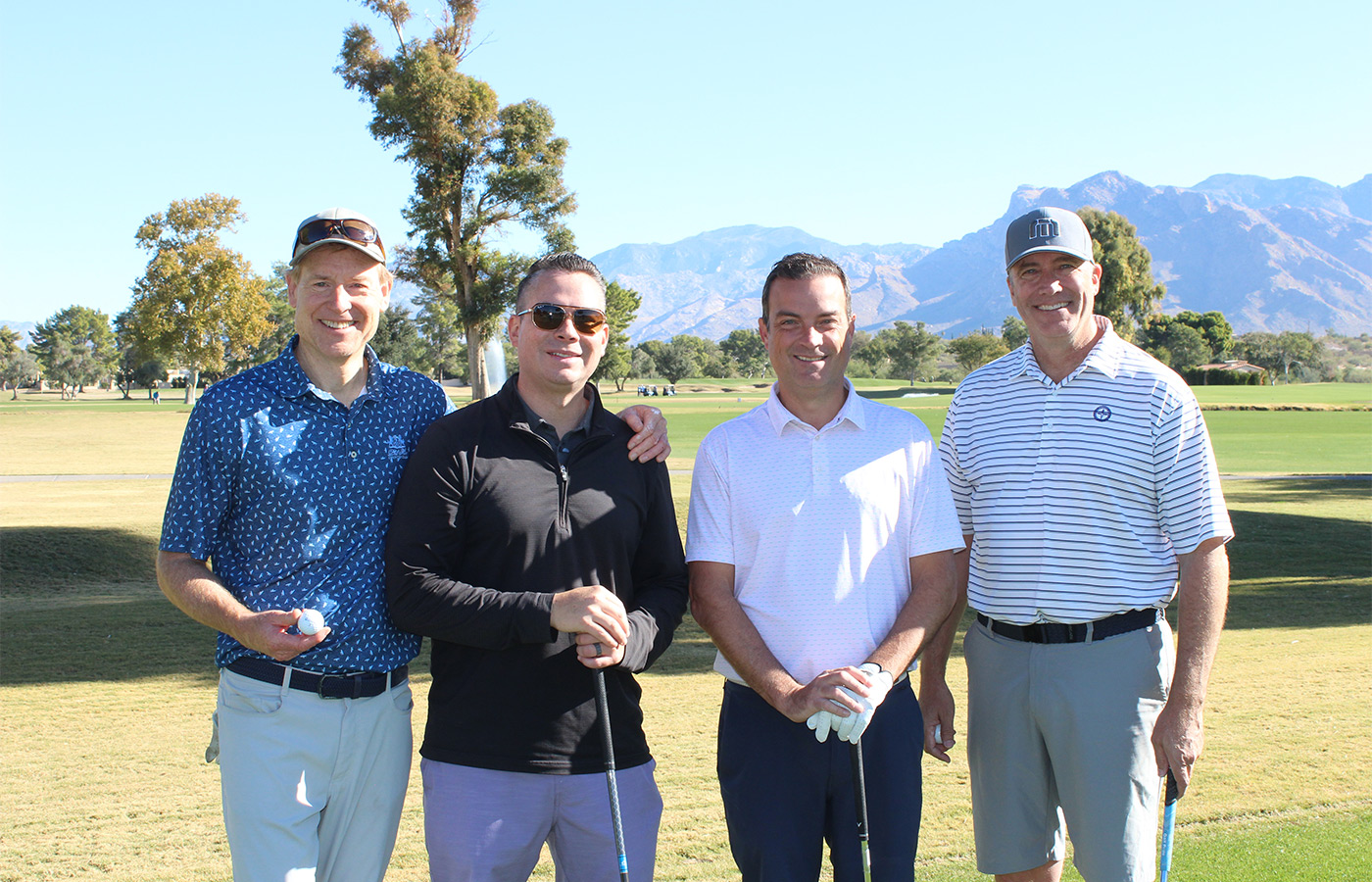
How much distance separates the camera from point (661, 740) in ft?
23.4

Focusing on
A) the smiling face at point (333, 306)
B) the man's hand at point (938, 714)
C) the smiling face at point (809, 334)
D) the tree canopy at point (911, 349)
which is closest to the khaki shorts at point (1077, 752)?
the man's hand at point (938, 714)

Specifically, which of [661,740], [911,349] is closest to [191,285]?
[661,740]

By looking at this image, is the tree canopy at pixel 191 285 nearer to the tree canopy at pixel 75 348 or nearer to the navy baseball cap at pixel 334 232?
the navy baseball cap at pixel 334 232

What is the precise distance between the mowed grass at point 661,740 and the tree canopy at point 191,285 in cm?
3723

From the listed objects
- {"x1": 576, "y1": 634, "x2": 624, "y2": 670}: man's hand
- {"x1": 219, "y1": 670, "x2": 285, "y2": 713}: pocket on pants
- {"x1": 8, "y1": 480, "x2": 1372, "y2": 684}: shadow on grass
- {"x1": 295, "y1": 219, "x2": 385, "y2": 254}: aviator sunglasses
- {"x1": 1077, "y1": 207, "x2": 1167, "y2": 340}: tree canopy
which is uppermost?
{"x1": 1077, "y1": 207, "x2": 1167, "y2": 340}: tree canopy

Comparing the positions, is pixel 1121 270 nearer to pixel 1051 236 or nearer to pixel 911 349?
pixel 911 349

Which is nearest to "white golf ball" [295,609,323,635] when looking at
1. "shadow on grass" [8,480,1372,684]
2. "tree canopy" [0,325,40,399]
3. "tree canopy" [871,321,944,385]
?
"shadow on grass" [8,480,1372,684]

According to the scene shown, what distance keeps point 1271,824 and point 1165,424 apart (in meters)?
2.89

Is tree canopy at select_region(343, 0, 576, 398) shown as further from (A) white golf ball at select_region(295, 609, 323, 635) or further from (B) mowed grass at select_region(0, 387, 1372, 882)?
(A) white golf ball at select_region(295, 609, 323, 635)

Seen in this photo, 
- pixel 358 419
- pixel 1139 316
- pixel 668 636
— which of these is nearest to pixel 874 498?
pixel 668 636

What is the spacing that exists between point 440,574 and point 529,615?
32 centimetres

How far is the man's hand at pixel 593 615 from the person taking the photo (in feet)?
9.75

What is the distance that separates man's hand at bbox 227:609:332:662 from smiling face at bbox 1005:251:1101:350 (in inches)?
104

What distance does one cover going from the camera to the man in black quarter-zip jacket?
303cm
